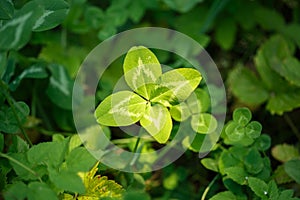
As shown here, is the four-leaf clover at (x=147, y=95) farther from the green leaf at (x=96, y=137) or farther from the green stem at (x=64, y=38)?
the green stem at (x=64, y=38)

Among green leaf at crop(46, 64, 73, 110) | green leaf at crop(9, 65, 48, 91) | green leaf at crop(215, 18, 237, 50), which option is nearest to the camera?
green leaf at crop(9, 65, 48, 91)

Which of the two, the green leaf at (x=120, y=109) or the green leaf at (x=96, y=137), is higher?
the green leaf at (x=120, y=109)

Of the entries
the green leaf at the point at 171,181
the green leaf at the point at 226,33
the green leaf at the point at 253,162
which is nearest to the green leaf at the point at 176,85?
the green leaf at the point at 253,162

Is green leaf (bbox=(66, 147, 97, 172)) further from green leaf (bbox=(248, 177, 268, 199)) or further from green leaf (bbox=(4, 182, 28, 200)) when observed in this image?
green leaf (bbox=(248, 177, 268, 199))

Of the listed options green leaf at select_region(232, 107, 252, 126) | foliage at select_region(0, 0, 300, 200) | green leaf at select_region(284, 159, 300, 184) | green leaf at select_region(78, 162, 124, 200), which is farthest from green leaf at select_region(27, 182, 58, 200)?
green leaf at select_region(284, 159, 300, 184)

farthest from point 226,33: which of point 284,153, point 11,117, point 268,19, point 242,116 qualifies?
point 11,117

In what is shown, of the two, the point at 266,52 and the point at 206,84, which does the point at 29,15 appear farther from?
the point at 266,52

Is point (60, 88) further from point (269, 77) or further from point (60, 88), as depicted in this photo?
point (269, 77)
